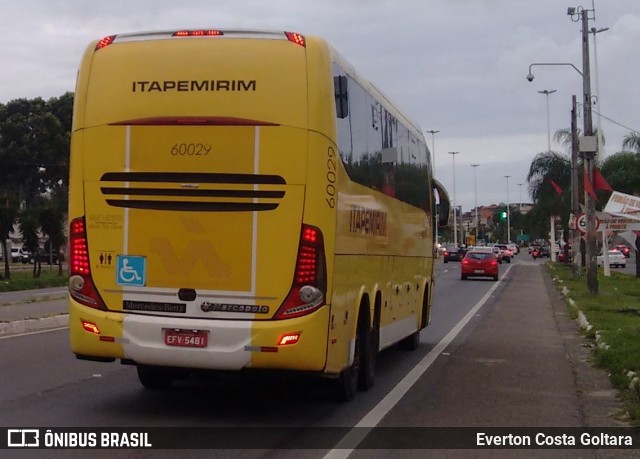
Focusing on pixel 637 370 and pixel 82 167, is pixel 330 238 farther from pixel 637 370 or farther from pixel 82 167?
pixel 637 370

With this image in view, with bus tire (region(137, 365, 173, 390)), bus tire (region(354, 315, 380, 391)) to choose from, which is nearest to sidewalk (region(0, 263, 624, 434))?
bus tire (region(354, 315, 380, 391))

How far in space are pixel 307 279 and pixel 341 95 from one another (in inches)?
77.3

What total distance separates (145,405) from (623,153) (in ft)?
135

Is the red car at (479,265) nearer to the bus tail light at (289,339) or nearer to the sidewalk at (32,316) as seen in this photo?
the sidewalk at (32,316)

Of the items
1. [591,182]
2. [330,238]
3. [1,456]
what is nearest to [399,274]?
[330,238]

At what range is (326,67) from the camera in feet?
29.9

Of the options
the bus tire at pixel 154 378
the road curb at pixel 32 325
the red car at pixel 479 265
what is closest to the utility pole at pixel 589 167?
the road curb at pixel 32 325

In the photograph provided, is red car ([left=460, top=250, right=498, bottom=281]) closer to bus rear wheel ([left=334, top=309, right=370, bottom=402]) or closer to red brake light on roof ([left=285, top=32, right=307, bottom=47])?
bus rear wheel ([left=334, top=309, right=370, bottom=402])

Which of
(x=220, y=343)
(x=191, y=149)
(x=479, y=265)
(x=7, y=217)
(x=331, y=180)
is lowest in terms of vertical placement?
(x=220, y=343)

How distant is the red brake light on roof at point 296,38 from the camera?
9125 mm

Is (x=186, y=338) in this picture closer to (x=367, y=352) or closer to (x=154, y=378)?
(x=154, y=378)

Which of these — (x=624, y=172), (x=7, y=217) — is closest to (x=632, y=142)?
(x=624, y=172)

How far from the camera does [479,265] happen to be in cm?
4528

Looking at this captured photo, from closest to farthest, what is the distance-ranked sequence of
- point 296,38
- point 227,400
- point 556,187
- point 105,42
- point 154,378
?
point 296,38 < point 105,42 < point 227,400 < point 154,378 < point 556,187
